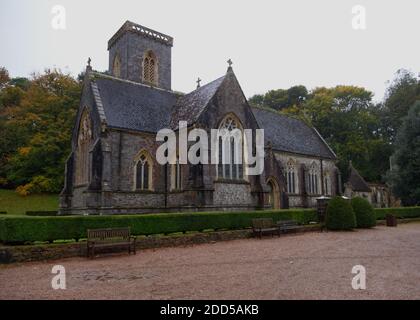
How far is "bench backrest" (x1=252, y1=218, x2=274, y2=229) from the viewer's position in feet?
56.2

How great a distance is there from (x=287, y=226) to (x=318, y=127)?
33537 millimetres

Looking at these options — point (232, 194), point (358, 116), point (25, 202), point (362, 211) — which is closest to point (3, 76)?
point (25, 202)

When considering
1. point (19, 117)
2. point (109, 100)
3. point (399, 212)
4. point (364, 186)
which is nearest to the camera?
point (109, 100)

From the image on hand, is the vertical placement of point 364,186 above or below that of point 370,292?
above

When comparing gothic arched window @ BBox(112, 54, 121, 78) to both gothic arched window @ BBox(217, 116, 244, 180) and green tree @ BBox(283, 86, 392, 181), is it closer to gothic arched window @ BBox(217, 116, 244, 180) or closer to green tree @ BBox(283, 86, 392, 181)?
gothic arched window @ BBox(217, 116, 244, 180)

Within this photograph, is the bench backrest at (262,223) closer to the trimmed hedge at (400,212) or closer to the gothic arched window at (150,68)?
the trimmed hedge at (400,212)

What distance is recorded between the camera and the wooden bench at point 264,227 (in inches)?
673

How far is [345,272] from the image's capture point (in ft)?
28.6

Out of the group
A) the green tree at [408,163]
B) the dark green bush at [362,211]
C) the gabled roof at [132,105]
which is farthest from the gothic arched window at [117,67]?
the green tree at [408,163]

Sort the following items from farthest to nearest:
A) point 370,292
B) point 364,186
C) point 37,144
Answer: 1. point 364,186
2. point 37,144
3. point 370,292

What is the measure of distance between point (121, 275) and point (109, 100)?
16468 mm

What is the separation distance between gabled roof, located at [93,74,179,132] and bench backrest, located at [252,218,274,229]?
1000 cm
